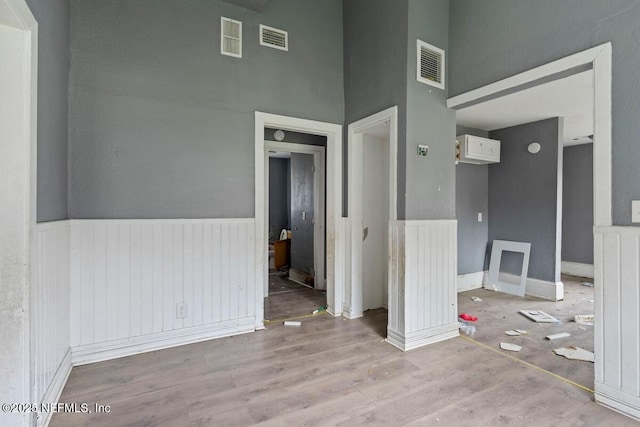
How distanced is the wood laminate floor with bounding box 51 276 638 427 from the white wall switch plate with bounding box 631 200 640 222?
1.20m

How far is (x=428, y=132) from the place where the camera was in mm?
2875

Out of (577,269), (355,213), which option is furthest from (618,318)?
(577,269)

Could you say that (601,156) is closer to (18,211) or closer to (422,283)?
(422,283)

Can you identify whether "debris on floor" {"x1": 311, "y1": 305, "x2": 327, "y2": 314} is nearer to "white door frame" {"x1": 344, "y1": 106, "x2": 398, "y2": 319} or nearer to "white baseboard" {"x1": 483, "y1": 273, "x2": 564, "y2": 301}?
"white door frame" {"x1": 344, "y1": 106, "x2": 398, "y2": 319}

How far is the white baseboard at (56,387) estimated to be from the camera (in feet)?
5.53

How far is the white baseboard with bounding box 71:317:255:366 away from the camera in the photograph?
2412 millimetres

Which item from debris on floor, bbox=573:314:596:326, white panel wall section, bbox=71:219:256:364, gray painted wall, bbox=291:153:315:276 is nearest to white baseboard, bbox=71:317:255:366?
white panel wall section, bbox=71:219:256:364

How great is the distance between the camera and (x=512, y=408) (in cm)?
190

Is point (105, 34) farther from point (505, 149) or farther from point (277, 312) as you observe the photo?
point (505, 149)

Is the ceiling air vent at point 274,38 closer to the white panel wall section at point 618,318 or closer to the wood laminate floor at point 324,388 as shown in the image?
the wood laminate floor at point 324,388

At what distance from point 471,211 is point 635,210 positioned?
2993mm

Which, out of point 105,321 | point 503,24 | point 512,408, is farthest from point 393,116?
point 105,321

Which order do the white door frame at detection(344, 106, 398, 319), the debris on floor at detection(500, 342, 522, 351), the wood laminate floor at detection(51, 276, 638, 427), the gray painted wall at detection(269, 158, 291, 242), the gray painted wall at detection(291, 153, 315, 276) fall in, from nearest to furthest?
1. the wood laminate floor at detection(51, 276, 638, 427)
2. the debris on floor at detection(500, 342, 522, 351)
3. the white door frame at detection(344, 106, 398, 319)
4. the gray painted wall at detection(291, 153, 315, 276)
5. the gray painted wall at detection(269, 158, 291, 242)

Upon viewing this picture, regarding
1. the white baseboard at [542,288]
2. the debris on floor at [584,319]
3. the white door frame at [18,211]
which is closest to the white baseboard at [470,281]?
the white baseboard at [542,288]
